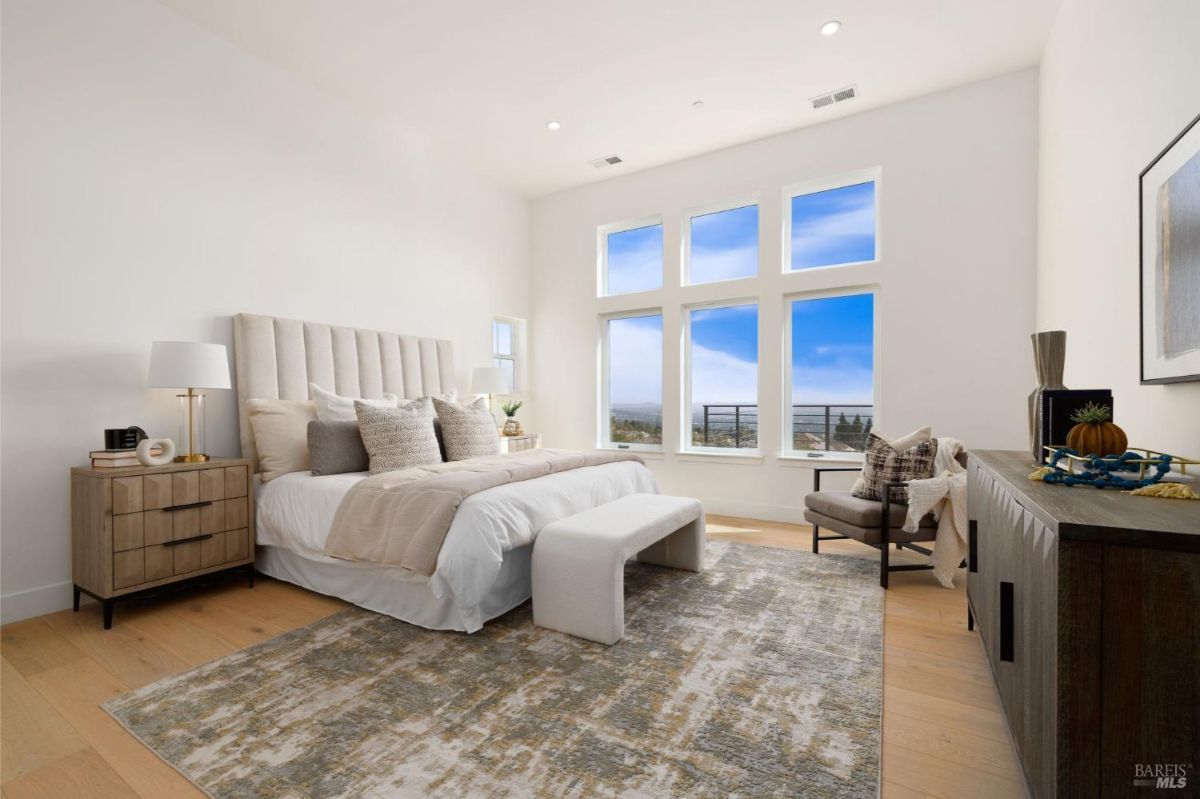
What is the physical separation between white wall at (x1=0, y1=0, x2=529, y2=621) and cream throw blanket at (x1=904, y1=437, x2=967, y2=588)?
404cm

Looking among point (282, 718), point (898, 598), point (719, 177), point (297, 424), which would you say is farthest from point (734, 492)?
point (282, 718)

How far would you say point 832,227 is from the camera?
14.8ft

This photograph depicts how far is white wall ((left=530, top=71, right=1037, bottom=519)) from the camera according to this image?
3.77m

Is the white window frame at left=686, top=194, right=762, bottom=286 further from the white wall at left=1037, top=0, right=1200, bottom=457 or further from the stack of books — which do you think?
the stack of books

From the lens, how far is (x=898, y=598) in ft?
9.30

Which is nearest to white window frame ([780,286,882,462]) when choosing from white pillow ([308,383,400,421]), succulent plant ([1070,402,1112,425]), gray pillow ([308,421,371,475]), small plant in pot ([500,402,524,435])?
small plant in pot ([500,402,524,435])

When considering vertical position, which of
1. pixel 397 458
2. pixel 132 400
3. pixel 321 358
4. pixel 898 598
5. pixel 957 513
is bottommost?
pixel 898 598

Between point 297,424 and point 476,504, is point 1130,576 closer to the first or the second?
point 476,504

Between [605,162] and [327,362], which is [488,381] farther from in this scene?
[605,162]

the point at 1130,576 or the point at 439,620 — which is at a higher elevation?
the point at 1130,576

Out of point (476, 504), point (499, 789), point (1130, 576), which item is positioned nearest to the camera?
point (1130, 576)

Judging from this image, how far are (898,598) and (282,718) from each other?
285cm

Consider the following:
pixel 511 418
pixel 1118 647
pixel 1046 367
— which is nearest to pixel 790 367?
pixel 1046 367

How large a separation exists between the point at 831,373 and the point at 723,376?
953mm
